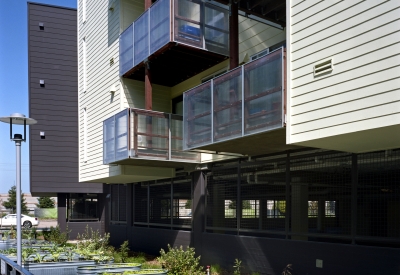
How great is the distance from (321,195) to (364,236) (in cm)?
141

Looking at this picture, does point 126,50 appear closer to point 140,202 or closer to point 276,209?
point 140,202

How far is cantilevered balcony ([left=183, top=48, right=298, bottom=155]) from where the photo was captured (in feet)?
27.5

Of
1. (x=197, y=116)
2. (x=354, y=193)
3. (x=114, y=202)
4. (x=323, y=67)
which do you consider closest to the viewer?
(x=323, y=67)

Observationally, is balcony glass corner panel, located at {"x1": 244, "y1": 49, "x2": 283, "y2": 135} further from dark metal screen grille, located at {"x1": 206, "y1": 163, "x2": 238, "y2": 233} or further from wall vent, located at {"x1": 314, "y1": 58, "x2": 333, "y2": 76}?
dark metal screen grille, located at {"x1": 206, "y1": 163, "x2": 238, "y2": 233}

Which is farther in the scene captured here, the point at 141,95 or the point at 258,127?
the point at 141,95

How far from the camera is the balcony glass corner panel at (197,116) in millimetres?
10328

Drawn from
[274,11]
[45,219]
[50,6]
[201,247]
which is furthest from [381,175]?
A: [45,219]

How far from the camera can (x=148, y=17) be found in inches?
513

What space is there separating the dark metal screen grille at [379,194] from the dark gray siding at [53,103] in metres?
18.9

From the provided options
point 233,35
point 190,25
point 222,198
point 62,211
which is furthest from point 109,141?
point 62,211

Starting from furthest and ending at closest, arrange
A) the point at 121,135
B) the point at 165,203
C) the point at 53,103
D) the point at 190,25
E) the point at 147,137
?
the point at 53,103 < the point at 165,203 < the point at 121,135 < the point at 147,137 < the point at 190,25

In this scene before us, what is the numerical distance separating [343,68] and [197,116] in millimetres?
4355

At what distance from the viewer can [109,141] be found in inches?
555

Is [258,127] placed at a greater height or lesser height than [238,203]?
greater
